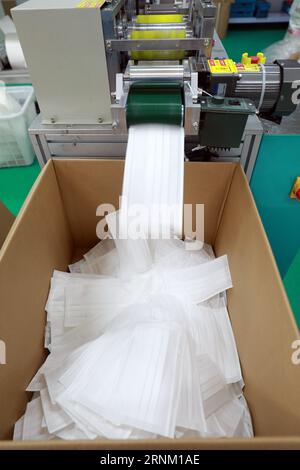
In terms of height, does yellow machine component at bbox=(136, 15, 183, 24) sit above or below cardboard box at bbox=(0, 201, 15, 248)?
above

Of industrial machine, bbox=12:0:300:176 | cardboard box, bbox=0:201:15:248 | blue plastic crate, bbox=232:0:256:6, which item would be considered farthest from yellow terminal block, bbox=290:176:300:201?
blue plastic crate, bbox=232:0:256:6

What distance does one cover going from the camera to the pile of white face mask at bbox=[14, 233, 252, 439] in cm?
64

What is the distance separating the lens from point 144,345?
0.74m

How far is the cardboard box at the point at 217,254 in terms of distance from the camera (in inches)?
22.7

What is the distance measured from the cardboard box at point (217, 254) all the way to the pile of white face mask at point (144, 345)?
0.05 m

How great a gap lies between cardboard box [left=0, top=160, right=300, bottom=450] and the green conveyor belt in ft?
0.90

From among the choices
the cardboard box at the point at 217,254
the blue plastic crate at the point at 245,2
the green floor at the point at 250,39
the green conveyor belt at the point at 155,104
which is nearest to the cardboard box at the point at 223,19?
the green floor at the point at 250,39

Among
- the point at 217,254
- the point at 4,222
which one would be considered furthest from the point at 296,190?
the point at 4,222

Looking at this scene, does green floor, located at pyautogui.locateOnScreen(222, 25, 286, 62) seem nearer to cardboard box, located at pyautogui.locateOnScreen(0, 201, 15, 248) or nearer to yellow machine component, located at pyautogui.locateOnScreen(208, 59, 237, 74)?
yellow machine component, located at pyautogui.locateOnScreen(208, 59, 237, 74)

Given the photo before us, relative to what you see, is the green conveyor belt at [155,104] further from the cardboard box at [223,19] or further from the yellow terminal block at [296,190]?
the cardboard box at [223,19]

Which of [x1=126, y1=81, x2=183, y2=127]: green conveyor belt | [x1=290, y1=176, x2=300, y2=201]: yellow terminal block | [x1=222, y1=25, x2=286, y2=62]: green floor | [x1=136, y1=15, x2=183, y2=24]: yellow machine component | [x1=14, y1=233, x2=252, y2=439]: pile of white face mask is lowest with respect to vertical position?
[x1=222, y1=25, x2=286, y2=62]: green floor

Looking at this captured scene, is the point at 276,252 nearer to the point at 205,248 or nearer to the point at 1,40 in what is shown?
the point at 205,248
